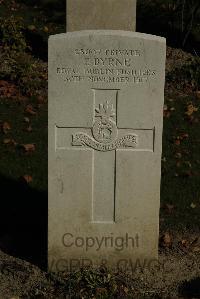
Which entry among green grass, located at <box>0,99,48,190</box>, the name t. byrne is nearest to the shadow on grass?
green grass, located at <box>0,99,48,190</box>

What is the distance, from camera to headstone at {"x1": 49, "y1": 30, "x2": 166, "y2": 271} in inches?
203

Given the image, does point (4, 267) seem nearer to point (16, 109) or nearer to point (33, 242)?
point (33, 242)

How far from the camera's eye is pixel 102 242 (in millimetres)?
5621

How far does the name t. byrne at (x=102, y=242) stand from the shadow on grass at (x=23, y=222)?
0.39 meters

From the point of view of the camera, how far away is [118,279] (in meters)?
5.48

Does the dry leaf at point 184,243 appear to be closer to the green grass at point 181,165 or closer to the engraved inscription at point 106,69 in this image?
the green grass at point 181,165

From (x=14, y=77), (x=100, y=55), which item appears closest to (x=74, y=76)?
(x=100, y=55)

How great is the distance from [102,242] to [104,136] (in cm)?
95

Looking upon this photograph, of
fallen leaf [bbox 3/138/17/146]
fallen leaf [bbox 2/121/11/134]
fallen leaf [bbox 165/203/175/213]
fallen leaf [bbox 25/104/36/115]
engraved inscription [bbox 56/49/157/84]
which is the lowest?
fallen leaf [bbox 165/203/175/213]

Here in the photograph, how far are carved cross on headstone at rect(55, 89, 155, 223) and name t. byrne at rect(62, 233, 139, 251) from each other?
0.57ft

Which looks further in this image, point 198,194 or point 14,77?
point 14,77

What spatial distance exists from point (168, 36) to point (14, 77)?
3826 millimetres

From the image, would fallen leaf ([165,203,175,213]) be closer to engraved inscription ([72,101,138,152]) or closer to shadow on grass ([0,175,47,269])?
shadow on grass ([0,175,47,269])

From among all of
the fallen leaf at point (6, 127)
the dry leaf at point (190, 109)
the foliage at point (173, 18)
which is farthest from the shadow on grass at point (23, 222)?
the foliage at point (173, 18)
